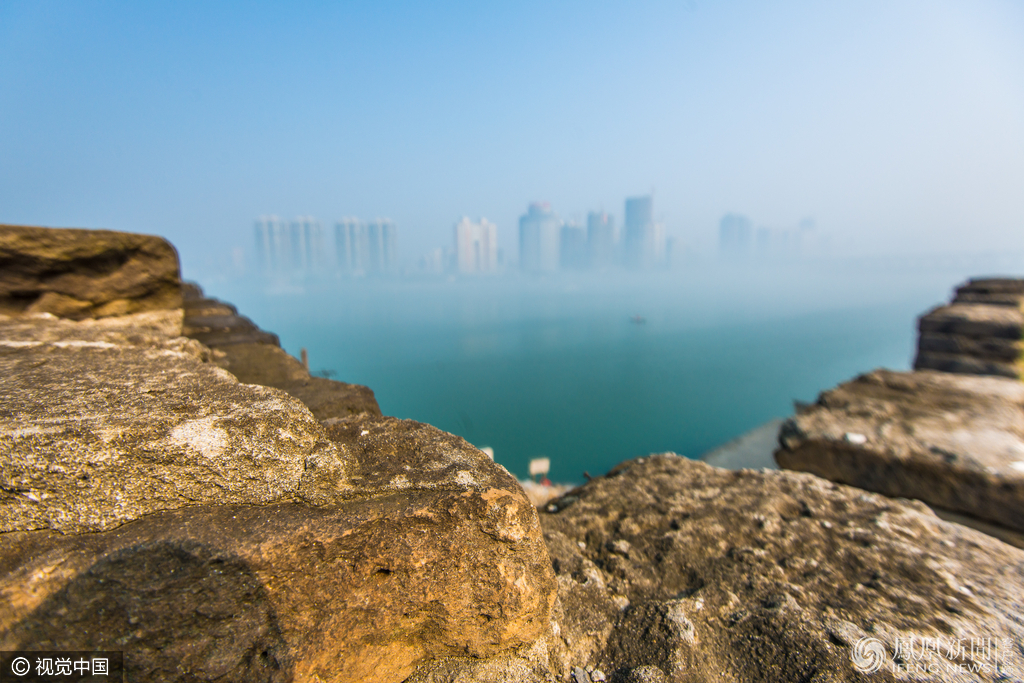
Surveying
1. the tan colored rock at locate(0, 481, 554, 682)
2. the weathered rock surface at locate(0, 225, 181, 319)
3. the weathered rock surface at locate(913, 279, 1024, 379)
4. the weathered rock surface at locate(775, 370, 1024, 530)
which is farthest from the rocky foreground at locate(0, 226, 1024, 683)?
the weathered rock surface at locate(913, 279, 1024, 379)

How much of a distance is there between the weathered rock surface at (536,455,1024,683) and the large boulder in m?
0.26

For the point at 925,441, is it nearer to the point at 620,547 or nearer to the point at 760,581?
the point at 760,581

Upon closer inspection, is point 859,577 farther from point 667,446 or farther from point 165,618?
point 667,446

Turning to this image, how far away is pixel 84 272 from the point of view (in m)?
2.90

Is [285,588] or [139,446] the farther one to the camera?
[139,446]

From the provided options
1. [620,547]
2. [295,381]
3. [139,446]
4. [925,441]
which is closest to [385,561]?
[139,446]

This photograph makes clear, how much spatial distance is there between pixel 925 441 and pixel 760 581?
147 inches

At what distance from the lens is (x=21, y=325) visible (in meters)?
2.38

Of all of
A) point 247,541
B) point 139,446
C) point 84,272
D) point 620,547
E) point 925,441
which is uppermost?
point 84,272

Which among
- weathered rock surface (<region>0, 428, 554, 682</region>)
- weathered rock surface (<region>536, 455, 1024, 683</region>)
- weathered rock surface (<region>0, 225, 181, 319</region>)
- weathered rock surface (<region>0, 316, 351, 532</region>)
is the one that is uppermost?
weathered rock surface (<region>0, 225, 181, 319</region>)

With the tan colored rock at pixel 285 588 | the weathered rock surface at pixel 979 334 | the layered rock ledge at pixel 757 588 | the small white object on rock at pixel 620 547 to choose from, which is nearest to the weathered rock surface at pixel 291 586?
the tan colored rock at pixel 285 588

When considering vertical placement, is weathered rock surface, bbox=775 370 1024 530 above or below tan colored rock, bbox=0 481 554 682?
below

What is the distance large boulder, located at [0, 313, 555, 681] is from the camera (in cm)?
97

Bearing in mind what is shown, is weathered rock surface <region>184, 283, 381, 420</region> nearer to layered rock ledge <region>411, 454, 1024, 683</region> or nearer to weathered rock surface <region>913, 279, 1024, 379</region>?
layered rock ledge <region>411, 454, 1024, 683</region>
